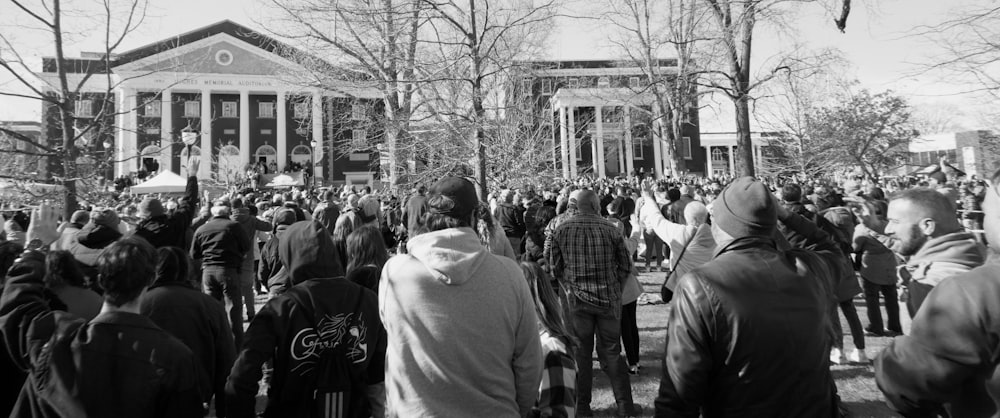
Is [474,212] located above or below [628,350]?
above

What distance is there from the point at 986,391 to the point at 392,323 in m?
1.94

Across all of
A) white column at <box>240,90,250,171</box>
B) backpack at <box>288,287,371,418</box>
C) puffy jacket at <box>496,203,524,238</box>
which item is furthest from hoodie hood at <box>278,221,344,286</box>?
white column at <box>240,90,250,171</box>

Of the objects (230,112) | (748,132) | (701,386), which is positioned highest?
(230,112)

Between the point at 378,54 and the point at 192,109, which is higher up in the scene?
the point at 192,109

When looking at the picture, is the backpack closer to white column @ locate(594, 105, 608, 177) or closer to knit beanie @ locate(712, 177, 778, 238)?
knit beanie @ locate(712, 177, 778, 238)

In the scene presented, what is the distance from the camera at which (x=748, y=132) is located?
11.2 metres

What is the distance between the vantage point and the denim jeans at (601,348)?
4.41 metres

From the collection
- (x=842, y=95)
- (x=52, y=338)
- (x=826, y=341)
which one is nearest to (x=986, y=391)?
(x=826, y=341)

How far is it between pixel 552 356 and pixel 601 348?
2.24 meters

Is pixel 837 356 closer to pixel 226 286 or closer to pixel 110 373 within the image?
pixel 110 373

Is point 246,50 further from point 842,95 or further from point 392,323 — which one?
point 392,323

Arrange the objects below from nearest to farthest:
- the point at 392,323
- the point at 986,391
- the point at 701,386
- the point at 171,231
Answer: the point at 986,391 → the point at 701,386 → the point at 392,323 → the point at 171,231

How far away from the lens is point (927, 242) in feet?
8.64

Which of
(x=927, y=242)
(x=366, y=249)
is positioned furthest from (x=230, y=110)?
(x=927, y=242)
